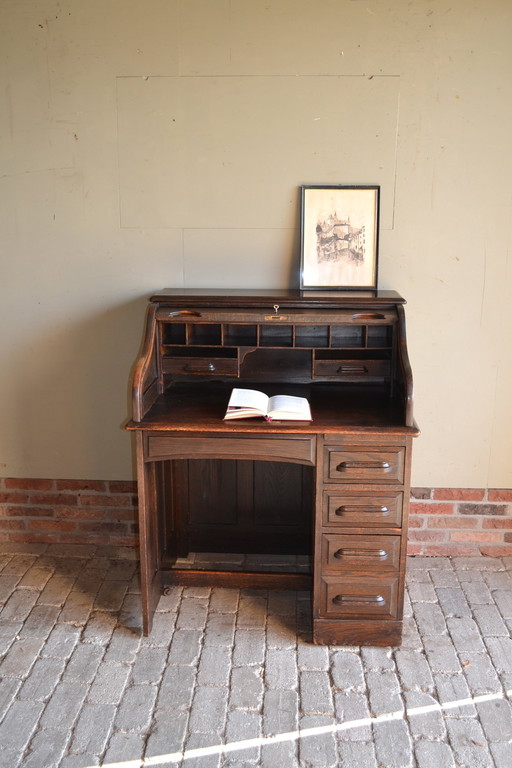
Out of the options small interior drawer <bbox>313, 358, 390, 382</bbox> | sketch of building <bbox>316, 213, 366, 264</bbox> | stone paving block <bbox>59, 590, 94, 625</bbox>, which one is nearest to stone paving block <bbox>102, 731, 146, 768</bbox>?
stone paving block <bbox>59, 590, 94, 625</bbox>

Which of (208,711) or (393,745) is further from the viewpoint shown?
(208,711)

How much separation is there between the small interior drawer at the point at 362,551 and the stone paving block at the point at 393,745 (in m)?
0.59

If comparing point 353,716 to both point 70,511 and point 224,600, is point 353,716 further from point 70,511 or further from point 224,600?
point 70,511

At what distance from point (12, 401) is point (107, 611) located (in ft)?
3.76

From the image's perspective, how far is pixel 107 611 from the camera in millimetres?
3219

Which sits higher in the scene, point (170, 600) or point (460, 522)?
point (460, 522)

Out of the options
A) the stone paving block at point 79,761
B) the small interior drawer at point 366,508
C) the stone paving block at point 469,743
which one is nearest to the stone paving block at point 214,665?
the stone paving block at point 79,761

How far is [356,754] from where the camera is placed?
241 cm

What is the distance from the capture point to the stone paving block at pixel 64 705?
2547mm

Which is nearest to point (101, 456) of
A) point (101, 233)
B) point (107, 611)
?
point (107, 611)

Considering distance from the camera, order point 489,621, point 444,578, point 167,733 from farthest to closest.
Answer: point 444,578, point 489,621, point 167,733

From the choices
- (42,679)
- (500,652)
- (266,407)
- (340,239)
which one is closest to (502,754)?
(500,652)

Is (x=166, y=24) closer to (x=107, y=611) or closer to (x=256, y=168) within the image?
(x=256, y=168)

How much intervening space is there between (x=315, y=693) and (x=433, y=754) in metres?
0.47
